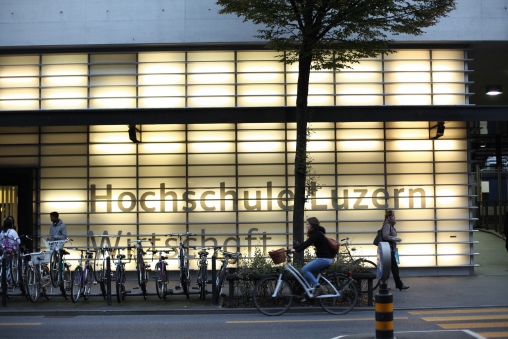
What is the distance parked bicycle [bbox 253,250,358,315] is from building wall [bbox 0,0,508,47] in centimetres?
754

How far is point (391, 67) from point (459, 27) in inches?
81.2

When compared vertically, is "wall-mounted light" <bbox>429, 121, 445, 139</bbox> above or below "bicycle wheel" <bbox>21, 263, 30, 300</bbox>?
above

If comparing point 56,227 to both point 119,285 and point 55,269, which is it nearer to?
point 55,269

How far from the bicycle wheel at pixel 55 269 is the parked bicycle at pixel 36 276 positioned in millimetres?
126

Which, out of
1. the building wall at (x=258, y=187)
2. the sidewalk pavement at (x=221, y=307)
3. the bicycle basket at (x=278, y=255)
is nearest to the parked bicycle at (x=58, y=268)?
the sidewalk pavement at (x=221, y=307)

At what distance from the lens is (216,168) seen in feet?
56.2

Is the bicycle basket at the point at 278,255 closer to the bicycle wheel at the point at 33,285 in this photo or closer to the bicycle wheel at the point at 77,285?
the bicycle wheel at the point at 77,285

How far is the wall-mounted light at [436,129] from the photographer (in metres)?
16.5

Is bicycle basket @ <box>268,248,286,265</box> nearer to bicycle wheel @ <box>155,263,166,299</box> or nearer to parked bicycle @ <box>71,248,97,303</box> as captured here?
bicycle wheel @ <box>155,263,166,299</box>

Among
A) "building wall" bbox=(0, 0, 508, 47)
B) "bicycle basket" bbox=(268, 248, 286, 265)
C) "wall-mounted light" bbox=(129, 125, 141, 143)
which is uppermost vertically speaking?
"building wall" bbox=(0, 0, 508, 47)

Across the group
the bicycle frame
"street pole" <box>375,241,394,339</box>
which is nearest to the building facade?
the bicycle frame

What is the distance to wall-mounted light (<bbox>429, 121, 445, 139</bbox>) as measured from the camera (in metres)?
16.5

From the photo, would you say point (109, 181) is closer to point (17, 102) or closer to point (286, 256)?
point (17, 102)

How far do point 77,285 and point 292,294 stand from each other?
15.4 feet
